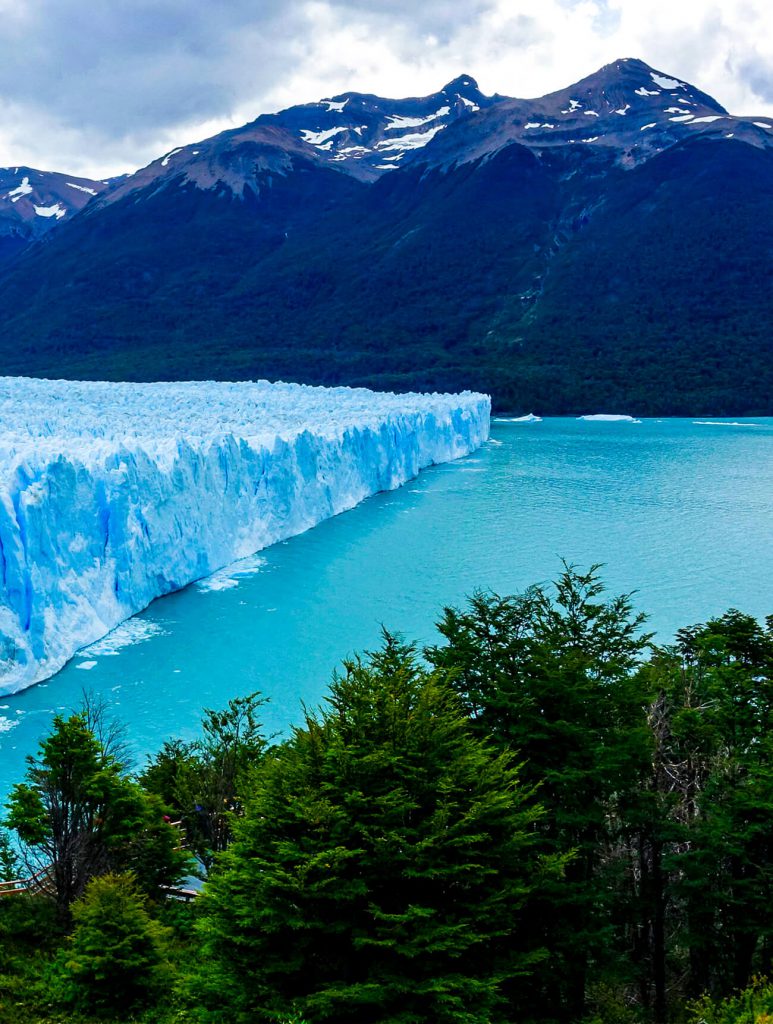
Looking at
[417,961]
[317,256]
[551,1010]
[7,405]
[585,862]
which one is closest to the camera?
A: [417,961]

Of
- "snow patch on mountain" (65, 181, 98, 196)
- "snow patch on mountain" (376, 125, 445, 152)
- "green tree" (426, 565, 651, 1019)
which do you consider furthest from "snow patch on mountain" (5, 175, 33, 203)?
"green tree" (426, 565, 651, 1019)

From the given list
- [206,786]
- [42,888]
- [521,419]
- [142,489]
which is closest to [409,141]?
[521,419]

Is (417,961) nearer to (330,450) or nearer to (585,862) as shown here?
(585,862)

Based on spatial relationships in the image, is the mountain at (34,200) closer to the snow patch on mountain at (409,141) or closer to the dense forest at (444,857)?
the snow patch on mountain at (409,141)

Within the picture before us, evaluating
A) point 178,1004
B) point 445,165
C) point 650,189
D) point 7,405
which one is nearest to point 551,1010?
point 178,1004

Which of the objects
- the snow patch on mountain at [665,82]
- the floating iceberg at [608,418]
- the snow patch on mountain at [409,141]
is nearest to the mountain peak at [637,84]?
the snow patch on mountain at [665,82]
